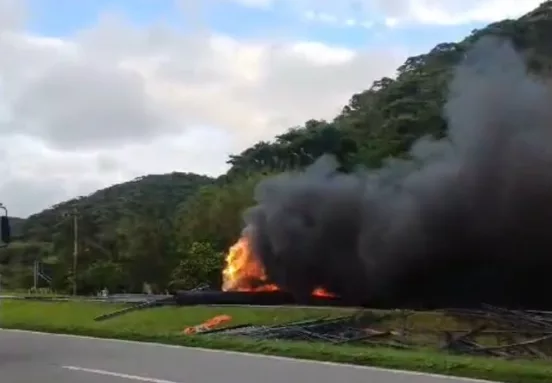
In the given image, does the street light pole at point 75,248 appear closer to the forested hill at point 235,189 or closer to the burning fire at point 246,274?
the forested hill at point 235,189

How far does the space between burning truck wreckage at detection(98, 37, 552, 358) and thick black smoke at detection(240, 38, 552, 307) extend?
3cm

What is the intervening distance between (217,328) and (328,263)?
830 centimetres

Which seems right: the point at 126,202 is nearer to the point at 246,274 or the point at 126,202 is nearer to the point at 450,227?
the point at 246,274

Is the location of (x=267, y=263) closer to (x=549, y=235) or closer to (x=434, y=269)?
(x=434, y=269)

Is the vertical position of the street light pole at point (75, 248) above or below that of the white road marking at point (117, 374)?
above

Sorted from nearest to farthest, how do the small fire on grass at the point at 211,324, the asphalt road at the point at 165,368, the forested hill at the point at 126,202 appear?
the asphalt road at the point at 165,368, the small fire on grass at the point at 211,324, the forested hill at the point at 126,202

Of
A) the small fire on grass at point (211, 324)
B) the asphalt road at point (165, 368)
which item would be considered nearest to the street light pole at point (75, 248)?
the small fire on grass at point (211, 324)

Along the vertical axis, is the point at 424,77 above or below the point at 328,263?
above

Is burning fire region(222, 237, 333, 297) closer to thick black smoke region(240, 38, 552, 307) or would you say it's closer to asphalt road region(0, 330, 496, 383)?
thick black smoke region(240, 38, 552, 307)

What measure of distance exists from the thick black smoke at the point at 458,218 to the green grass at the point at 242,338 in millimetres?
4989

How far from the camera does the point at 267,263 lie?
28.3 meters

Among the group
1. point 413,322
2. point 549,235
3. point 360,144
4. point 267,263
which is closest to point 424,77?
→ point 360,144

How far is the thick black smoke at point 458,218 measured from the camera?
75.7 ft

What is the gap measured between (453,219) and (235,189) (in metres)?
26.9
